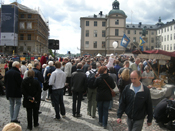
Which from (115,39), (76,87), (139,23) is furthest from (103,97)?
(139,23)

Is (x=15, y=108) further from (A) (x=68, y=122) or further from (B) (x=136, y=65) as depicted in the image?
(B) (x=136, y=65)

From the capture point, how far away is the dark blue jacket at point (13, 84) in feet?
19.1

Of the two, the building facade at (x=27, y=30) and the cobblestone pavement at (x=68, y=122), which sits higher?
the building facade at (x=27, y=30)

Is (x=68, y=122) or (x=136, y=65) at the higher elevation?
(x=136, y=65)

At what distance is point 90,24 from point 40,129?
2430 inches

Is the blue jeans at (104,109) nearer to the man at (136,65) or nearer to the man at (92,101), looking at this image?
the man at (92,101)

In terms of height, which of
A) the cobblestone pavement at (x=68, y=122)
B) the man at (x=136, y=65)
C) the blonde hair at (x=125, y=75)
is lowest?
the cobblestone pavement at (x=68, y=122)

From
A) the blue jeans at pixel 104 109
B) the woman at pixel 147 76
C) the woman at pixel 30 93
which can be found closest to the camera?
the woman at pixel 30 93

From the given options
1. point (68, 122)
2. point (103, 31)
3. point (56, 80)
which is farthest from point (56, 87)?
point (103, 31)

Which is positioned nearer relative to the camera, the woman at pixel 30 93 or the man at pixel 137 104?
the man at pixel 137 104

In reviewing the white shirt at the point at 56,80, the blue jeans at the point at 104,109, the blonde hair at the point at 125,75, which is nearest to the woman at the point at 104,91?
the blue jeans at the point at 104,109

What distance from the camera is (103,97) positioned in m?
5.59

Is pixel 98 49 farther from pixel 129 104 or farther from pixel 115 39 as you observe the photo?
pixel 129 104

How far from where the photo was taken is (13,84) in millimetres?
5879
